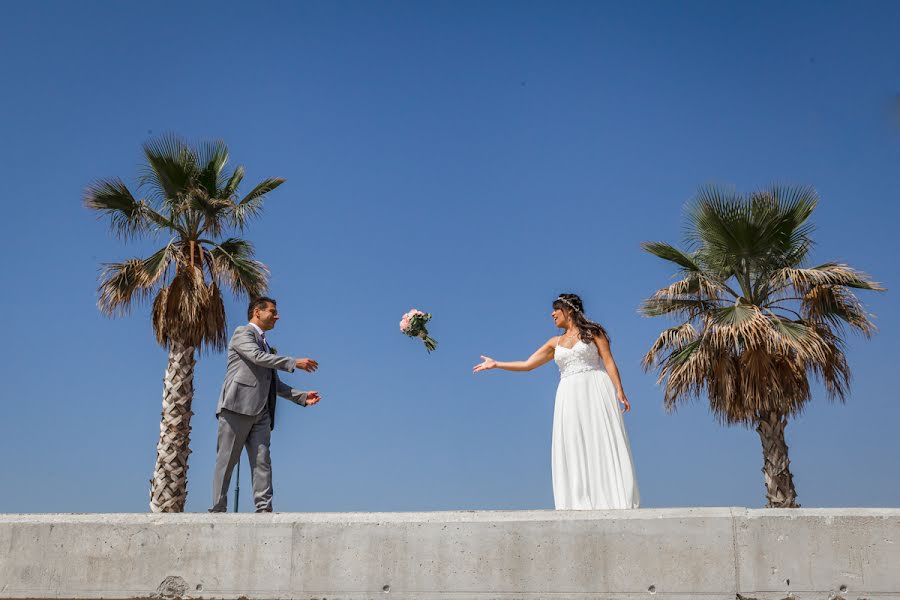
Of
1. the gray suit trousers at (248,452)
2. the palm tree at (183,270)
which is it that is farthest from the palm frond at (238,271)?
the gray suit trousers at (248,452)

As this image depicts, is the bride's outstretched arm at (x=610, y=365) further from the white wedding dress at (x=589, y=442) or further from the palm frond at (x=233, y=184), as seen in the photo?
the palm frond at (x=233, y=184)

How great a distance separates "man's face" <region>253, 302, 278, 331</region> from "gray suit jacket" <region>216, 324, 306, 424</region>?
233mm

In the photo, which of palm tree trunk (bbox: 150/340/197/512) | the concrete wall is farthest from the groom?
palm tree trunk (bbox: 150/340/197/512)

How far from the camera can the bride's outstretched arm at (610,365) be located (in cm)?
820

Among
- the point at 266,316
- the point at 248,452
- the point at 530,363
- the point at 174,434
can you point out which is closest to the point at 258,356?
the point at 266,316

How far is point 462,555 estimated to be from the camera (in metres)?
5.48

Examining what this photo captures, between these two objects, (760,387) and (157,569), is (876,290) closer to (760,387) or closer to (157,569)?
(760,387)

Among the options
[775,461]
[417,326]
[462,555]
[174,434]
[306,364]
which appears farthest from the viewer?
[775,461]

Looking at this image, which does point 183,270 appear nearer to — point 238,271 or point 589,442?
point 238,271

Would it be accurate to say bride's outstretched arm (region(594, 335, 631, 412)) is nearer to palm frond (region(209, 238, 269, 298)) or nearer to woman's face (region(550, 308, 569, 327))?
woman's face (region(550, 308, 569, 327))

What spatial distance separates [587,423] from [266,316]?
317cm

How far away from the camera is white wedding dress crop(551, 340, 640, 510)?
7.90m

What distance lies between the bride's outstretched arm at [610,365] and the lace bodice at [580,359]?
0.05 metres

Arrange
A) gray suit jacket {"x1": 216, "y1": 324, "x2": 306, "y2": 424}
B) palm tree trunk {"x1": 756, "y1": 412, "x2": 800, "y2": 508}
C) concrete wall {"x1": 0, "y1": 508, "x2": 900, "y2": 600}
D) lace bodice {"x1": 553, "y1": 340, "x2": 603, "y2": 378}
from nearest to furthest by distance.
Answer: concrete wall {"x1": 0, "y1": 508, "x2": 900, "y2": 600} < gray suit jacket {"x1": 216, "y1": 324, "x2": 306, "y2": 424} < lace bodice {"x1": 553, "y1": 340, "x2": 603, "y2": 378} < palm tree trunk {"x1": 756, "y1": 412, "x2": 800, "y2": 508}
